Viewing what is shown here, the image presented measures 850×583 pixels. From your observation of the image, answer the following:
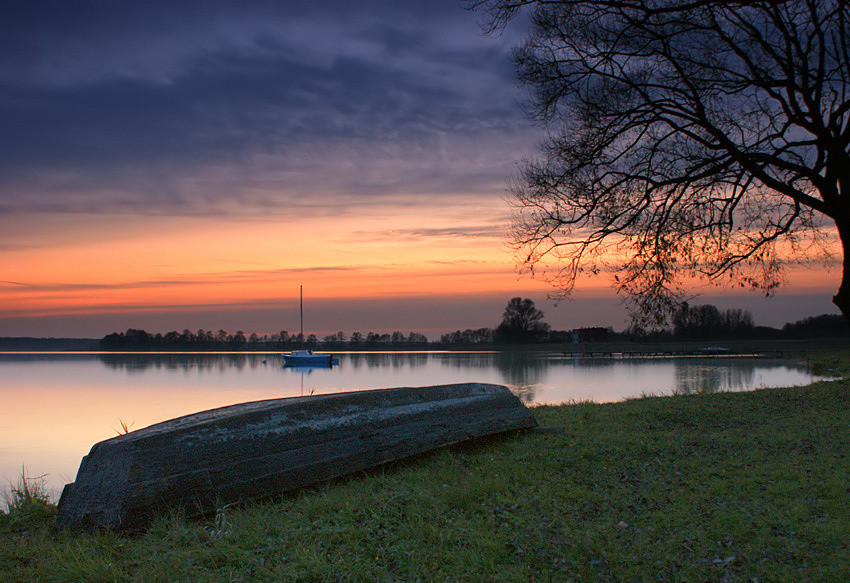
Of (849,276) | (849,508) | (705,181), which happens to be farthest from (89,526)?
(849,276)

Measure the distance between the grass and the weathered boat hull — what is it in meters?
0.17

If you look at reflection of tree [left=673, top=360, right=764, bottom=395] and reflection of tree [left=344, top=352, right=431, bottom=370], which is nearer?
Result: reflection of tree [left=673, top=360, right=764, bottom=395]

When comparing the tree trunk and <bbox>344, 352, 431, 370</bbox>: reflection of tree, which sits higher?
the tree trunk

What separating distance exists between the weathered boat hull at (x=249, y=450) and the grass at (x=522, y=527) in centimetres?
17

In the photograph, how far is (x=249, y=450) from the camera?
544 cm

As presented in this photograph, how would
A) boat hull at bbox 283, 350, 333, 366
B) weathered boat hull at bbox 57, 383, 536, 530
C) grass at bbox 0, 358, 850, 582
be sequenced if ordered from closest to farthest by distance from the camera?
grass at bbox 0, 358, 850, 582 → weathered boat hull at bbox 57, 383, 536, 530 → boat hull at bbox 283, 350, 333, 366

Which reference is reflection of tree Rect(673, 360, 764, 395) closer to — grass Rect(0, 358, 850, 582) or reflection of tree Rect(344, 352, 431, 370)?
grass Rect(0, 358, 850, 582)

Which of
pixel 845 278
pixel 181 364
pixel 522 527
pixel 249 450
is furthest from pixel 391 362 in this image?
pixel 522 527

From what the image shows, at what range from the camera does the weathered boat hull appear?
4953mm

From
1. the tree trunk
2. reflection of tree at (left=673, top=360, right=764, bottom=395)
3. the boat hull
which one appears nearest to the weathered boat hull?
the tree trunk

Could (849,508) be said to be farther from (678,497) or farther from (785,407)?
(785,407)

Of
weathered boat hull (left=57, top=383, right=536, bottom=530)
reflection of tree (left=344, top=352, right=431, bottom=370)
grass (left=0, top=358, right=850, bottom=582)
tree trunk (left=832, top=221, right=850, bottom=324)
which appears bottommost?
reflection of tree (left=344, top=352, right=431, bottom=370)

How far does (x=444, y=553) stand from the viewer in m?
4.14

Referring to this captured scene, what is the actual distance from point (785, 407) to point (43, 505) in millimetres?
10633
